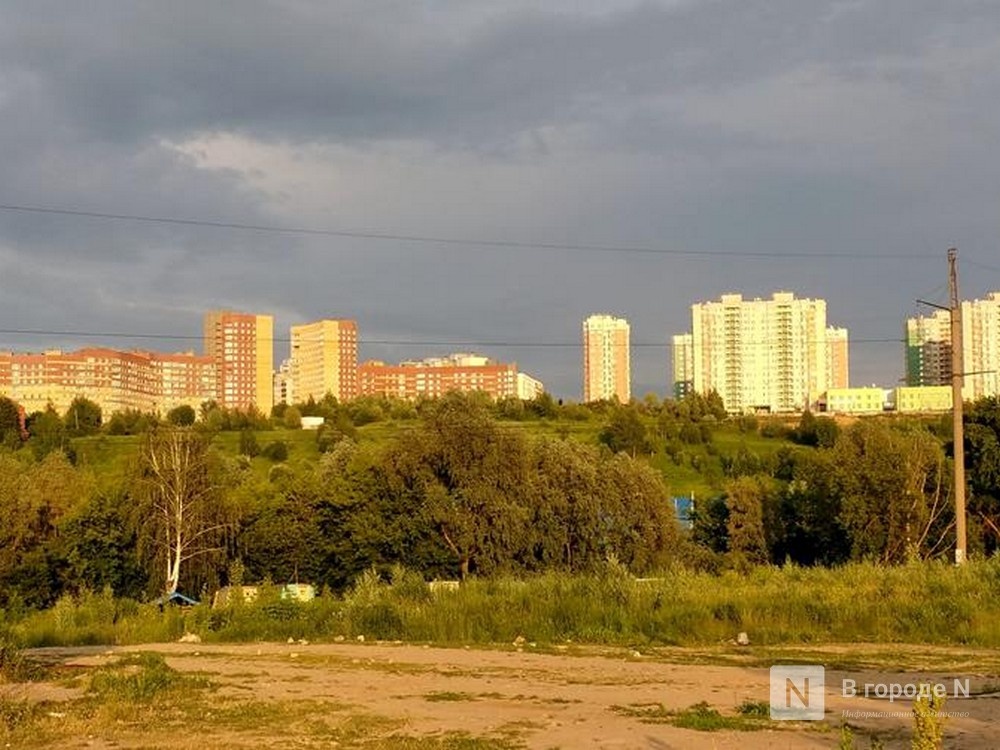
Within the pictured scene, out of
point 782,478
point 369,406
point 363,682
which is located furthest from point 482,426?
point 369,406

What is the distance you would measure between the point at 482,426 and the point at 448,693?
30424mm

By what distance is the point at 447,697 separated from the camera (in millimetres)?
13516

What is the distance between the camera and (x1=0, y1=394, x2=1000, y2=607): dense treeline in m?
43.2

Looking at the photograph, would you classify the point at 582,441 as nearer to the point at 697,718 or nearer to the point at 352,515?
the point at 352,515

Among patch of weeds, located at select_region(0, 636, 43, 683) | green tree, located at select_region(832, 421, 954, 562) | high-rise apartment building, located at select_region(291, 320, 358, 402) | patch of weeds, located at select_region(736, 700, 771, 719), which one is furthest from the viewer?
high-rise apartment building, located at select_region(291, 320, 358, 402)

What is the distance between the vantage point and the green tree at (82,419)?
96750 mm

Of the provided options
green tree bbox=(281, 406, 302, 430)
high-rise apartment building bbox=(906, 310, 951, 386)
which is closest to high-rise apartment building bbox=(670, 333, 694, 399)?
high-rise apartment building bbox=(906, 310, 951, 386)

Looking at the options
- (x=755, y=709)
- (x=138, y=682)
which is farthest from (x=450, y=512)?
(x=755, y=709)

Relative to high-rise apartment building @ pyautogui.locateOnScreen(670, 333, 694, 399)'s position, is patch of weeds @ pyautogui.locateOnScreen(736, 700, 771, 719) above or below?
below

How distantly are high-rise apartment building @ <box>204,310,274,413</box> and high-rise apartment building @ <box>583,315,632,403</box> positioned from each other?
44972 mm

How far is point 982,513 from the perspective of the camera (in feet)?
169

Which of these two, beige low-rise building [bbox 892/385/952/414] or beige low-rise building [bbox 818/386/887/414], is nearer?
beige low-rise building [bbox 892/385/952/414]

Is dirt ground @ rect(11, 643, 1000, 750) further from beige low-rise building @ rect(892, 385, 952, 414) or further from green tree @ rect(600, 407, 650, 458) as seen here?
beige low-rise building @ rect(892, 385, 952, 414)

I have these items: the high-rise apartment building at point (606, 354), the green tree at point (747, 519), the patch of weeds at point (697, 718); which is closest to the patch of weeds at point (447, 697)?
the patch of weeds at point (697, 718)
